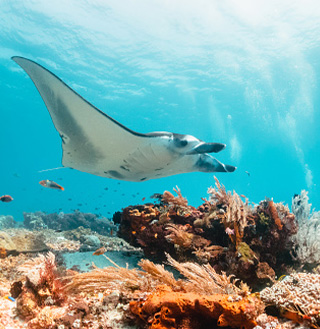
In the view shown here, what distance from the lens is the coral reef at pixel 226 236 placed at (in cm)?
388

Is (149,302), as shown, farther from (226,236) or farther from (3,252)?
(3,252)

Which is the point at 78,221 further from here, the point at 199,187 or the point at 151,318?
the point at 199,187

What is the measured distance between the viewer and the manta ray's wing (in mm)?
3838

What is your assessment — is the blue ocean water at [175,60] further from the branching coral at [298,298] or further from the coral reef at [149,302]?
the branching coral at [298,298]

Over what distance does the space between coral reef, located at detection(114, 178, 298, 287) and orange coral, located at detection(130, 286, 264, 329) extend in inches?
75.9

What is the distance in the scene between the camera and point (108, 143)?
450 cm

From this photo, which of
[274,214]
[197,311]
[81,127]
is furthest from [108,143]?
[274,214]

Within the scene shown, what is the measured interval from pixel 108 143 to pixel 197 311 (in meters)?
3.33

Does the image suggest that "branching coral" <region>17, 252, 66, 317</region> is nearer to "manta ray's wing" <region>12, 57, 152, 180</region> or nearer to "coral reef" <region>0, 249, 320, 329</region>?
"coral reef" <region>0, 249, 320, 329</region>

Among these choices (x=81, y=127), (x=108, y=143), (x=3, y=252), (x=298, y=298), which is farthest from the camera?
(x=3, y=252)

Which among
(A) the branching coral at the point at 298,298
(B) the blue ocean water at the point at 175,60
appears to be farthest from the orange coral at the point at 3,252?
(B) the blue ocean water at the point at 175,60

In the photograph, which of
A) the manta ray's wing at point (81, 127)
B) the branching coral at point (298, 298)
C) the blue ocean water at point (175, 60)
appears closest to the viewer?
the branching coral at point (298, 298)

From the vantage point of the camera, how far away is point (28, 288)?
2.64 metres

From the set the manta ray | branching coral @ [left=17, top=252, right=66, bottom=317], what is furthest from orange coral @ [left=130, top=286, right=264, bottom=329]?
the manta ray
